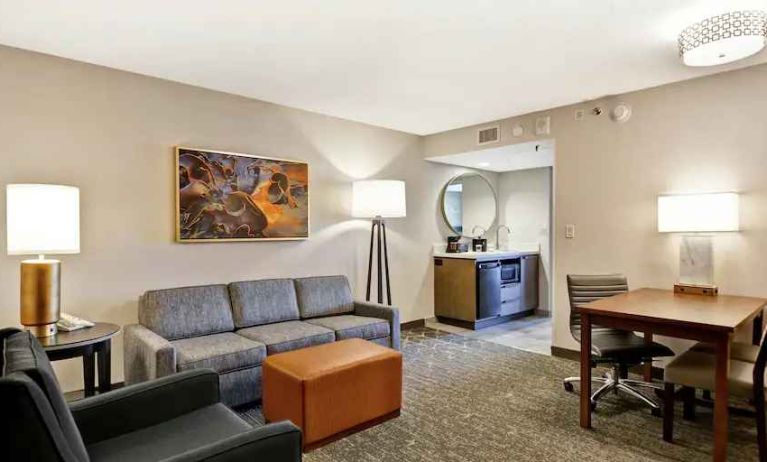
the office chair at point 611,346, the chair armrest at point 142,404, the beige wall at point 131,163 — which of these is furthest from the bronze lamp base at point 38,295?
the office chair at point 611,346

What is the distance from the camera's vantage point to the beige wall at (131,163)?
2.73m

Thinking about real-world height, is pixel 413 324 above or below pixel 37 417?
below

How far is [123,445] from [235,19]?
207 cm

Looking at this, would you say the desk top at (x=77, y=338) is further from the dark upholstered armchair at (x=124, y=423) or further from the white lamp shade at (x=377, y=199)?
the white lamp shade at (x=377, y=199)

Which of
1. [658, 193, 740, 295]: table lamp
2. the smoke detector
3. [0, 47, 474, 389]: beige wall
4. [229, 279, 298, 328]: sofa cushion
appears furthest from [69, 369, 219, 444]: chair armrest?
the smoke detector

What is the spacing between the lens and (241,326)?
3.29 meters

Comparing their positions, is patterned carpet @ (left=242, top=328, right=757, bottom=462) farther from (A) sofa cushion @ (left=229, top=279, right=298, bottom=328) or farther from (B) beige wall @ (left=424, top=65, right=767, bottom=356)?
(B) beige wall @ (left=424, top=65, right=767, bottom=356)

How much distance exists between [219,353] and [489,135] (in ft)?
10.8

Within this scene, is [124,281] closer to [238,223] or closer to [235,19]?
[238,223]

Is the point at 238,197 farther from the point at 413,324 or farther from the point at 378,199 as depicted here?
the point at 413,324

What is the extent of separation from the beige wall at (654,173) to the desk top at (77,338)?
139 inches

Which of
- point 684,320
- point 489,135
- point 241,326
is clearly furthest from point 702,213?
point 241,326

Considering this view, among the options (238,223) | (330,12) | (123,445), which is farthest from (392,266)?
(123,445)

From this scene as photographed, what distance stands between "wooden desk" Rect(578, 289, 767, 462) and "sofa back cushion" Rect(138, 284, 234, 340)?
2.47 metres
